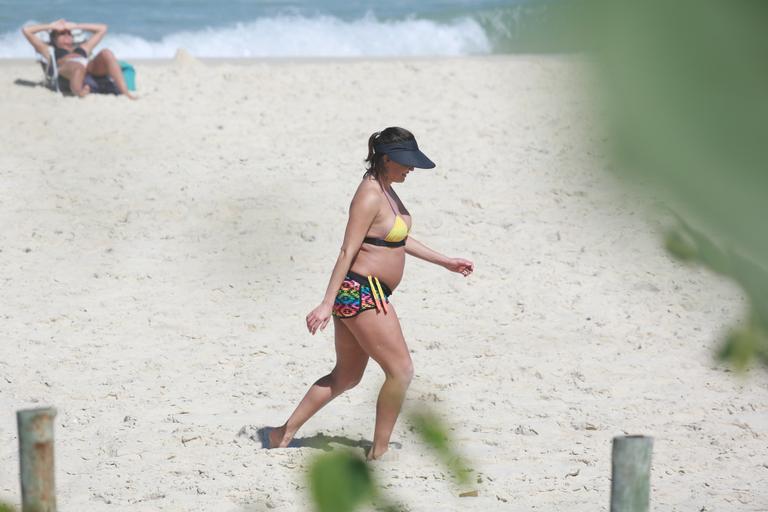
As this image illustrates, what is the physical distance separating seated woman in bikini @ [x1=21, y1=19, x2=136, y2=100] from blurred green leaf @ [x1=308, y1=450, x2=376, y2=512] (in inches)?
397

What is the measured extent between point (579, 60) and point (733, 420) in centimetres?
540

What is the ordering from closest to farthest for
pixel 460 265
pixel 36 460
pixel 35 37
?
1. pixel 36 460
2. pixel 460 265
3. pixel 35 37

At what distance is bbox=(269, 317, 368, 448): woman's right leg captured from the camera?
452 cm

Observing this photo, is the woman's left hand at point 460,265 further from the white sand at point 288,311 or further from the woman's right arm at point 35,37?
the woman's right arm at point 35,37

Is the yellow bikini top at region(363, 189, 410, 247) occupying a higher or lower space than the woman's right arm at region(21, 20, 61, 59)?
higher

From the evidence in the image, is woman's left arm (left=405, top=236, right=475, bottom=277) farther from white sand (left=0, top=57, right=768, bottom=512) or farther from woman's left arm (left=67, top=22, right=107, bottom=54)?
woman's left arm (left=67, top=22, right=107, bottom=54)

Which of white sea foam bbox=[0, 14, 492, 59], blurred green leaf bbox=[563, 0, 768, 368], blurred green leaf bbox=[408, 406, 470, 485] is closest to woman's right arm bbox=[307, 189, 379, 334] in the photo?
blurred green leaf bbox=[408, 406, 470, 485]

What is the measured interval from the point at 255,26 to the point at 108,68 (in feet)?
43.9

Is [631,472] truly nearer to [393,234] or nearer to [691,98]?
[691,98]

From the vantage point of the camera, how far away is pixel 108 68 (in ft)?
34.6

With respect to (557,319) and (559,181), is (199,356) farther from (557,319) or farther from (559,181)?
(559,181)

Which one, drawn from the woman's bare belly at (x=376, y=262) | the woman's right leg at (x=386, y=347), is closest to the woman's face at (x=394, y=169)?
the woman's bare belly at (x=376, y=262)

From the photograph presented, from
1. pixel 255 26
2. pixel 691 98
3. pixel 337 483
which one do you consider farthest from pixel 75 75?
pixel 255 26

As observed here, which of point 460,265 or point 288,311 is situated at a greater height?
point 460,265
